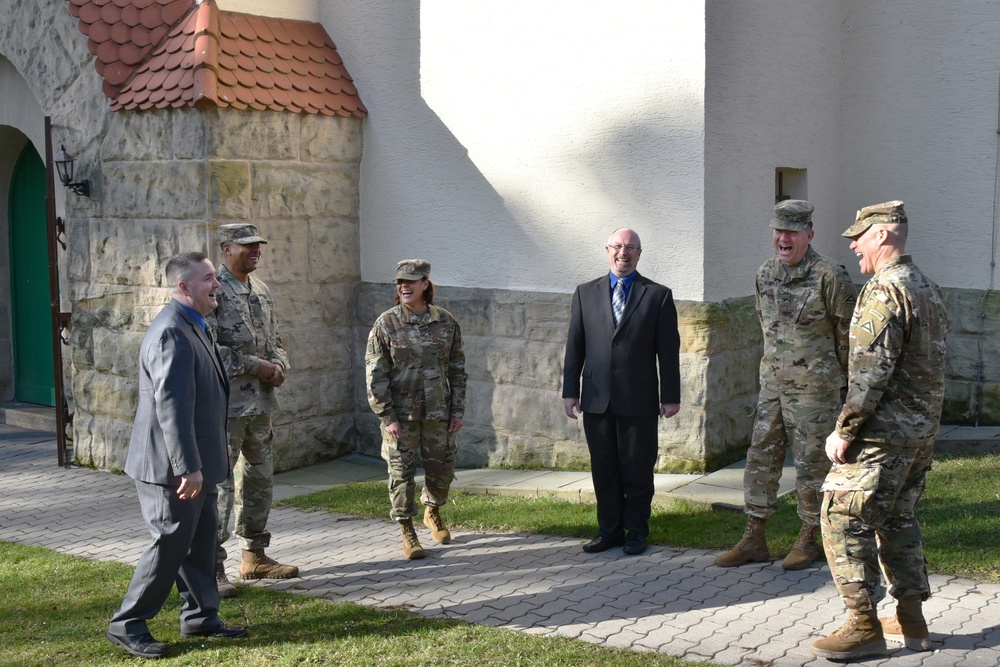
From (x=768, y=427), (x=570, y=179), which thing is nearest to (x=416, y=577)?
(x=768, y=427)

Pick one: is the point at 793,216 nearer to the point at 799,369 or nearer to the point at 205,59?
the point at 799,369

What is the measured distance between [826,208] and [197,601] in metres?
6.29

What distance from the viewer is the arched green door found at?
11570mm

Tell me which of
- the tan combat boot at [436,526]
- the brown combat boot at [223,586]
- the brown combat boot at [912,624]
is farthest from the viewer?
the tan combat boot at [436,526]

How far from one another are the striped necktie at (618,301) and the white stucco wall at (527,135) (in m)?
1.46

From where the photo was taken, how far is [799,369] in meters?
6.12

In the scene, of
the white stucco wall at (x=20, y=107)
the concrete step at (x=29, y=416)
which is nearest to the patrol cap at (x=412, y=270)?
the white stucco wall at (x=20, y=107)

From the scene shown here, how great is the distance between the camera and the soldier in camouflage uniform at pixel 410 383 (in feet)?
21.9

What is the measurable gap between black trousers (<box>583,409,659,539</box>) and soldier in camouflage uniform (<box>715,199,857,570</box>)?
0.65 m

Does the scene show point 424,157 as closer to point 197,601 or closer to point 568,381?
point 568,381

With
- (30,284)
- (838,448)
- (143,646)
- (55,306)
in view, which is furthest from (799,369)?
(30,284)

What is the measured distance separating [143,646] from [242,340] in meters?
1.78

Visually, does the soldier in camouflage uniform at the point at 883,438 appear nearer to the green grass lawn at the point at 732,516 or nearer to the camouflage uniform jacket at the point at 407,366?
the green grass lawn at the point at 732,516

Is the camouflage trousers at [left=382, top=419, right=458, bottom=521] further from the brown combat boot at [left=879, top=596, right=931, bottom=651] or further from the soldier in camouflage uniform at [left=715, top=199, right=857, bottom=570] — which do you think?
the brown combat boot at [left=879, top=596, right=931, bottom=651]
